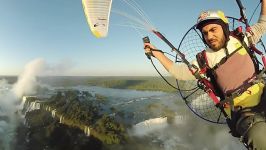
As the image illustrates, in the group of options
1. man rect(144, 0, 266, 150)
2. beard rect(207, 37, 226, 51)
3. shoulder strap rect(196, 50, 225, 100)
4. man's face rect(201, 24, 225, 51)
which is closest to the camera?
man rect(144, 0, 266, 150)

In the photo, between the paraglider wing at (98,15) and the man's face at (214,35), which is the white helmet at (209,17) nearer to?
the man's face at (214,35)

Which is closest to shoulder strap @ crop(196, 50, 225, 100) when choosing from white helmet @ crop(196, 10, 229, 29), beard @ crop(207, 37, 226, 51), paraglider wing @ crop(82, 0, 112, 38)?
beard @ crop(207, 37, 226, 51)

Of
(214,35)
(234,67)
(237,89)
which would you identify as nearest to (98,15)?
(214,35)

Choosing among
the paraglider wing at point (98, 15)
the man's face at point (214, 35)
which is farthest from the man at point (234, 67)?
the paraglider wing at point (98, 15)

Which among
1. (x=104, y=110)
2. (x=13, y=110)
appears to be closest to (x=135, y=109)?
(x=104, y=110)

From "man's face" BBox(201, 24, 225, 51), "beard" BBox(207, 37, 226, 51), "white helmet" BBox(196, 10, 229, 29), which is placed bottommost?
"beard" BBox(207, 37, 226, 51)

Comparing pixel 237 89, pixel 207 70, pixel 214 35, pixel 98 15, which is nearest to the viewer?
pixel 237 89

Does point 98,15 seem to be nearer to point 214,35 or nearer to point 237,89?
point 214,35

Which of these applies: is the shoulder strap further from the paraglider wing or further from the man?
the paraglider wing
